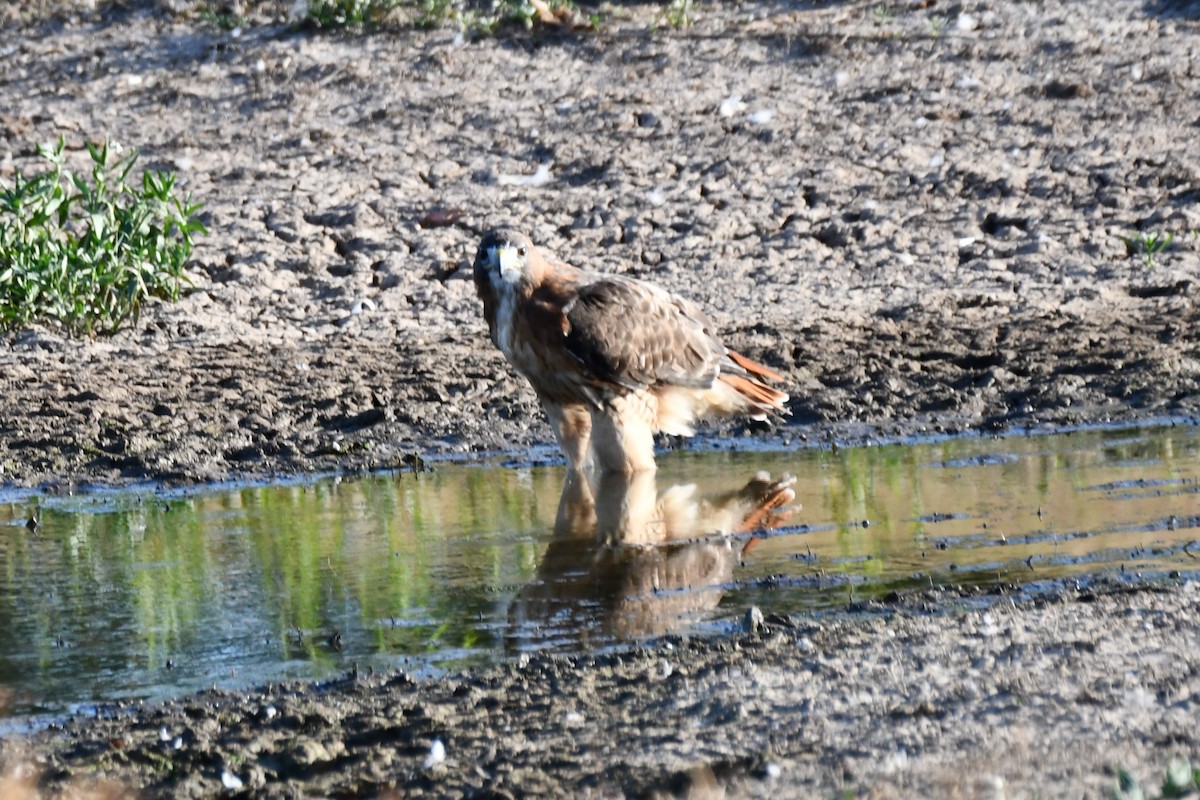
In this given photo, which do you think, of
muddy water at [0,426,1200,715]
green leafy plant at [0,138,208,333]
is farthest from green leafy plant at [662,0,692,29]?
muddy water at [0,426,1200,715]

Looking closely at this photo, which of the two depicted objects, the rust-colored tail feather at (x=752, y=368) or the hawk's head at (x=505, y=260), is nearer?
the hawk's head at (x=505, y=260)

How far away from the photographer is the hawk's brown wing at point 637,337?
7375 mm

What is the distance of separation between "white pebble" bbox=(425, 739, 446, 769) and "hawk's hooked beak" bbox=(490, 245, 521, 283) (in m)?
3.39

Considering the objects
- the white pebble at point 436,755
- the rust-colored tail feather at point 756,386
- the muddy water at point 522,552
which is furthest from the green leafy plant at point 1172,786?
the rust-colored tail feather at point 756,386

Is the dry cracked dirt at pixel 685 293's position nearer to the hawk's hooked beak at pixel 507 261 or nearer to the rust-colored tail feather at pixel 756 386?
the rust-colored tail feather at pixel 756 386

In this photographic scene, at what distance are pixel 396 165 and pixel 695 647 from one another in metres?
7.12

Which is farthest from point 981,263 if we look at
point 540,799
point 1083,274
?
point 540,799

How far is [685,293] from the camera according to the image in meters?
10.2

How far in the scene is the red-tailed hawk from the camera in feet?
24.2

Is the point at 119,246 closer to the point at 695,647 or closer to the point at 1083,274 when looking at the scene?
the point at 1083,274

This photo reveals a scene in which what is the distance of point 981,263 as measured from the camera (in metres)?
10.3

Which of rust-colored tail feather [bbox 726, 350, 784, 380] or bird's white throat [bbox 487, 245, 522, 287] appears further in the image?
rust-colored tail feather [bbox 726, 350, 784, 380]

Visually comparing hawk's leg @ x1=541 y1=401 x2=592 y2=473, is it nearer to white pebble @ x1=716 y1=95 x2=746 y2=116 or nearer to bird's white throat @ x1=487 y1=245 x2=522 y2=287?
bird's white throat @ x1=487 y1=245 x2=522 y2=287

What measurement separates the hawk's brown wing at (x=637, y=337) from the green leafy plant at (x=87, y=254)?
2773 millimetres
